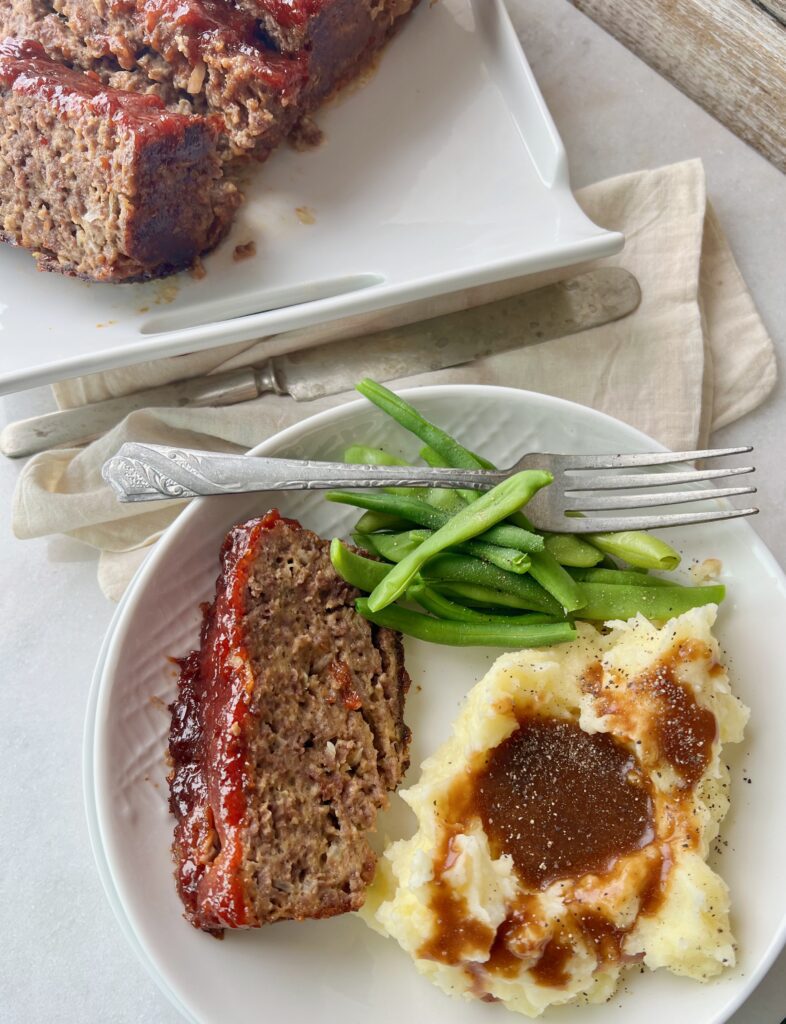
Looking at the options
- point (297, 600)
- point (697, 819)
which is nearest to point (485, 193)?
point (297, 600)

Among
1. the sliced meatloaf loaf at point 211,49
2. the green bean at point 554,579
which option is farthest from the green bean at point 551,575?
the sliced meatloaf loaf at point 211,49

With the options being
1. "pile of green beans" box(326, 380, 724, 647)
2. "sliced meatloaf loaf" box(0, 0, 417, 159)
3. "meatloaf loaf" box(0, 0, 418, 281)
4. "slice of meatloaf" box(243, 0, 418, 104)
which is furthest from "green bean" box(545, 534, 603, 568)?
"slice of meatloaf" box(243, 0, 418, 104)

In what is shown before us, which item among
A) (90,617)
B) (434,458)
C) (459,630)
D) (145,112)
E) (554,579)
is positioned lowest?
(90,617)

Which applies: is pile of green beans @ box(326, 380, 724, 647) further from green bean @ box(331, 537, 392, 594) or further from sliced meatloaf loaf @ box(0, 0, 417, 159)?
sliced meatloaf loaf @ box(0, 0, 417, 159)

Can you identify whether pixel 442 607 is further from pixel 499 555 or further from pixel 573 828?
pixel 573 828

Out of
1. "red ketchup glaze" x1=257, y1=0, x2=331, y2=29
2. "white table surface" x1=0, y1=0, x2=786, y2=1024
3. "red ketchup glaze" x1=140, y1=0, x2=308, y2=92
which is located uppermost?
"red ketchup glaze" x1=257, y1=0, x2=331, y2=29

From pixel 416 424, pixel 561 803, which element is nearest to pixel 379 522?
pixel 416 424
